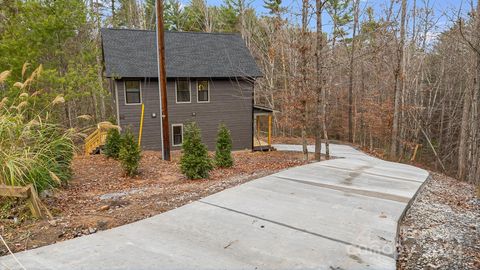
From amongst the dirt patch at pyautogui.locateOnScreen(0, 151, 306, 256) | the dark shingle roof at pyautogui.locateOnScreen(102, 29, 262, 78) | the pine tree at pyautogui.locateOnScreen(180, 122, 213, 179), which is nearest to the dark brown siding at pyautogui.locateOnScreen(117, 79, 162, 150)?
the dark shingle roof at pyautogui.locateOnScreen(102, 29, 262, 78)

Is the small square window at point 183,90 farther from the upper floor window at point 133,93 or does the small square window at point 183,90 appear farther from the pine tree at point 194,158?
the pine tree at point 194,158

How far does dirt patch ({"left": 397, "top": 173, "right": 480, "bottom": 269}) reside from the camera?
2.89 metres

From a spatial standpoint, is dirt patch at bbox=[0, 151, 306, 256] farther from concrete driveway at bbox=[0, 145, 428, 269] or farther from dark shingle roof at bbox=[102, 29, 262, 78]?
dark shingle roof at bbox=[102, 29, 262, 78]

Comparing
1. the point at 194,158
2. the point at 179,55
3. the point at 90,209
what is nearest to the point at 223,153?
the point at 194,158

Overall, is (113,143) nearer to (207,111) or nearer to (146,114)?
(146,114)

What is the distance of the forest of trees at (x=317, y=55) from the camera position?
1074 cm

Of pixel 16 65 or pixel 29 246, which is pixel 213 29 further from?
pixel 29 246

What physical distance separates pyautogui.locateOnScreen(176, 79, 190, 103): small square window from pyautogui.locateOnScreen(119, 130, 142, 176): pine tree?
24.1 feet

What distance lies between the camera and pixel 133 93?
14.1 metres

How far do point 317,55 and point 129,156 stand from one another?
589 cm

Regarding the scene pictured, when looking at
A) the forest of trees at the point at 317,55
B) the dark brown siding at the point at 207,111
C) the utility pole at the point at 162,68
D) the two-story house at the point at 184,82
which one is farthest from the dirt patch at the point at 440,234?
the dark brown siding at the point at 207,111

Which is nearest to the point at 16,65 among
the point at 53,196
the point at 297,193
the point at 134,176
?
the point at 134,176

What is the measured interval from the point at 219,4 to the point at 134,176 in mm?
23133

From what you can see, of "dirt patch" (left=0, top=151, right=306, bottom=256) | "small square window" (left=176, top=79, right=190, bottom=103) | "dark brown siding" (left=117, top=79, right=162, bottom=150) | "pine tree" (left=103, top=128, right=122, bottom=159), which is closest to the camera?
"dirt patch" (left=0, top=151, right=306, bottom=256)
